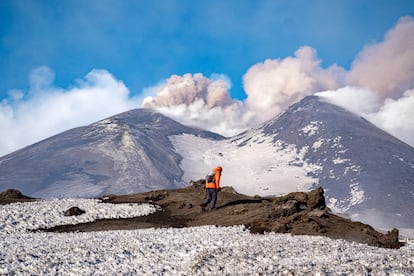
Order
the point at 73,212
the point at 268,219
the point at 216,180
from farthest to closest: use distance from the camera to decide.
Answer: the point at 73,212 → the point at 216,180 → the point at 268,219

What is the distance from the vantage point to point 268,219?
23516 mm

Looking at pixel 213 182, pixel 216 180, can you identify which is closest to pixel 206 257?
pixel 216 180

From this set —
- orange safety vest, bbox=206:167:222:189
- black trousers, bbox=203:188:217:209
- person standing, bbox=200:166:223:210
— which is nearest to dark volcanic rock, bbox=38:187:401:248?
black trousers, bbox=203:188:217:209

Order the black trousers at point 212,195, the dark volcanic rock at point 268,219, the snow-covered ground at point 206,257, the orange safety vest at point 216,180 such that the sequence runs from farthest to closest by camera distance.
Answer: the black trousers at point 212,195
the orange safety vest at point 216,180
the dark volcanic rock at point 268,219
the snow-covered ground at point 206,257

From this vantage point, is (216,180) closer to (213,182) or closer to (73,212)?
(213,182)

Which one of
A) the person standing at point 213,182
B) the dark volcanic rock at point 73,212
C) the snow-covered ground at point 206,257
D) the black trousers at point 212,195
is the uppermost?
the person standing at point 213,182

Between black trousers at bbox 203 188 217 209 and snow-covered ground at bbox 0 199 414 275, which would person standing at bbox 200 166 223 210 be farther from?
snow-covered ground at bbox 0 199 414 275

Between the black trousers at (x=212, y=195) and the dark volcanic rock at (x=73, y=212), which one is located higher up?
the black trousers at (x=212, y=195)

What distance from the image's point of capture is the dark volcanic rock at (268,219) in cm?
2077

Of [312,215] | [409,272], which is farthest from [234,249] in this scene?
[312,215]

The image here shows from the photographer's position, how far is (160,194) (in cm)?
4134

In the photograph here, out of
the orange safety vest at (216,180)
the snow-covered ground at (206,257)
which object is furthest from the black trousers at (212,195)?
the snow-covered ground at (206,257)

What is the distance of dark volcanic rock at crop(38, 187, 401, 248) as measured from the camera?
20766mm

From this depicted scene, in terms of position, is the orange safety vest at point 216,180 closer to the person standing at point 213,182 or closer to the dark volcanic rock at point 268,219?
the person standing at point 213,182
